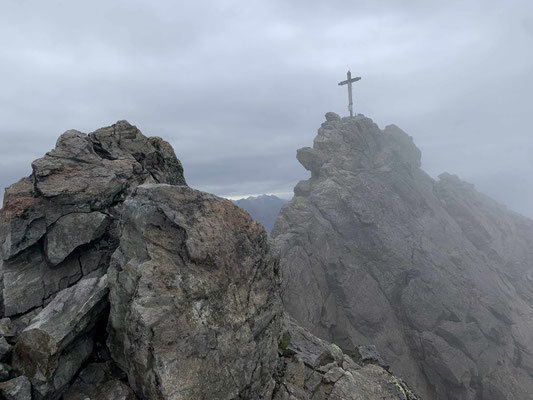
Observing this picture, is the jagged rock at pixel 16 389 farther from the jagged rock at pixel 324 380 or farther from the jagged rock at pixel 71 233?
the jagged rock at pixel 324 380

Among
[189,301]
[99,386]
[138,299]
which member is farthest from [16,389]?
[189,301]

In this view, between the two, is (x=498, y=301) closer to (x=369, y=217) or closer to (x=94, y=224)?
(x=369, y=217)

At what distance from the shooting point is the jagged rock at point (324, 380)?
19125 millimetres

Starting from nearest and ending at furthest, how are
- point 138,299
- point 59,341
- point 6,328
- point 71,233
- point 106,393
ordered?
point 59,341, point 106,393, point 138,299, point 6,328, point 71,233

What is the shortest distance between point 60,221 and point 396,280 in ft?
264

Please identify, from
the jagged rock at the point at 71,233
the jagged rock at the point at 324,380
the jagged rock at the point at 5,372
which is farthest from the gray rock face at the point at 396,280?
the jagged rock at the point at 5,372

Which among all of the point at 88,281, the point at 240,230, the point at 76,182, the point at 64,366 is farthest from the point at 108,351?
the point at 76,182

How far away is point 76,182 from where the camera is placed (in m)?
20.5

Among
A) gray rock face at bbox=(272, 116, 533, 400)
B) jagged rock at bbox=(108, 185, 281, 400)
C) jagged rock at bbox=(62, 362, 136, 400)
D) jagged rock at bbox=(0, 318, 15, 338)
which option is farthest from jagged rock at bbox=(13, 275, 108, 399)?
gray rock face at bbox=(272, 116, 533, 400)

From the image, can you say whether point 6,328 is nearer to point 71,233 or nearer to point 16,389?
point 16,389

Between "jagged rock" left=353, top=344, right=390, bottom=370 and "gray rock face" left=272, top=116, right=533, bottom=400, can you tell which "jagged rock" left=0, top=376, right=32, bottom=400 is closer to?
"jagged rock" left=353, top=344, right=390, bottom=370

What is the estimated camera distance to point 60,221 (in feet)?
62.2

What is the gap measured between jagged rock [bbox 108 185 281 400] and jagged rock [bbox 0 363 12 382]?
150 inches

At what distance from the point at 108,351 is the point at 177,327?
458 centimetres
